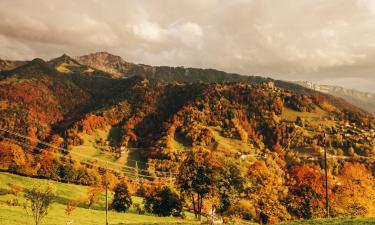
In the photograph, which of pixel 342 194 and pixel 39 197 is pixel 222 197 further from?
pixel 39 197

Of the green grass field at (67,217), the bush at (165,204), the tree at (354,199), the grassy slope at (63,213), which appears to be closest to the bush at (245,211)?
the green grass field at (67,217)

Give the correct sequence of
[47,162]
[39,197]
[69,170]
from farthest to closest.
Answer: [47,162], [69,170], [39,197]

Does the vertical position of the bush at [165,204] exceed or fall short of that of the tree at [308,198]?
it falls short

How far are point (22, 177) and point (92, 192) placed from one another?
27550 millimetres

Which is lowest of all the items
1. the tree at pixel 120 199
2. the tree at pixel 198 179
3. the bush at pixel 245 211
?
the bush at pixel 245 211

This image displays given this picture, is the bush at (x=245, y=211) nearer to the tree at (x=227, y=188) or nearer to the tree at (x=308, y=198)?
the tree at (x=227, y=188)

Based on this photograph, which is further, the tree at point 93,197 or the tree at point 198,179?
the tree at point 93,197

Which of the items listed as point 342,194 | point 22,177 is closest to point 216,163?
point 342,194

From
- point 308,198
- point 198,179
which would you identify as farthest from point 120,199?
point 308,198

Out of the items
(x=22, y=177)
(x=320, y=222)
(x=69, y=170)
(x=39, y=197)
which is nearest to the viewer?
(x=320, y=222)

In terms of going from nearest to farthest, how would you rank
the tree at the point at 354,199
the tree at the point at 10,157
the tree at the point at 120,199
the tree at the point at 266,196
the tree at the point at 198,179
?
1. the tree at the point at 266,196
2. the tree at the point at 354,199
3. the tree at the point at 198,179
4. the tree at the point at 120,199
5. the tree at the point at 10,157

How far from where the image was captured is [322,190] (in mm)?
113312

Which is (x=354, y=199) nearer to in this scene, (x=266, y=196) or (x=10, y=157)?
(x=266, y=196)

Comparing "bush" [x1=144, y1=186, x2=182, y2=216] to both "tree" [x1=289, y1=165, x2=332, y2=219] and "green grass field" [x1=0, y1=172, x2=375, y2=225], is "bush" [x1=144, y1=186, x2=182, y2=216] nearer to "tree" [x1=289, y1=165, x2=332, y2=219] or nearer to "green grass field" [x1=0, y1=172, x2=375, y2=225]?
"green grass field" [x1=0, y1=172, x2=375, y2=225]
